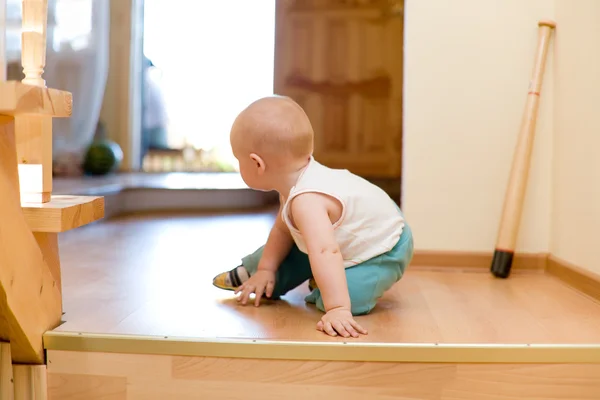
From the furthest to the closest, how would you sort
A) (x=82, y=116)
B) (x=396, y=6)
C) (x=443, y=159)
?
(x=82, y=116) < (x=396, y=6) < (x=443, y=159)

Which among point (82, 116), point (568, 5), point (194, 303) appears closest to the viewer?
point (194, 303)

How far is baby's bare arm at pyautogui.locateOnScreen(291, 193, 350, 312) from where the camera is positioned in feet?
3.60

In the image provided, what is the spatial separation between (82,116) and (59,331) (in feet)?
10.9

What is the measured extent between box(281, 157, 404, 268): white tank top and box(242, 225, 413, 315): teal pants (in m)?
0.02

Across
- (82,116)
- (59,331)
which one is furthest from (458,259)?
(82,116)

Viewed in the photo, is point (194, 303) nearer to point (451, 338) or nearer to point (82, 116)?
point (451, 338)

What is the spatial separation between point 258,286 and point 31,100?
541 mm

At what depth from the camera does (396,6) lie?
3.79 m

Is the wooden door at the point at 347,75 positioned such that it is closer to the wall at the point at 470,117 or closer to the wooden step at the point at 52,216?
the wall at the point at 470,117

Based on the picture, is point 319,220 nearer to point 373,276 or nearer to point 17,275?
point 373,276

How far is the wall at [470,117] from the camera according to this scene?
168cm

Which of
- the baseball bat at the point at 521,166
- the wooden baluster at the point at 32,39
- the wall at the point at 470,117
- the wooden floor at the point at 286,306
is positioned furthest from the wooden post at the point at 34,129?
the baseball bat at the point at 521,166

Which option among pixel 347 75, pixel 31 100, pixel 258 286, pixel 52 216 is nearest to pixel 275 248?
pixel 258 286

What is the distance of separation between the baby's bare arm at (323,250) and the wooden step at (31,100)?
0.41 metres
